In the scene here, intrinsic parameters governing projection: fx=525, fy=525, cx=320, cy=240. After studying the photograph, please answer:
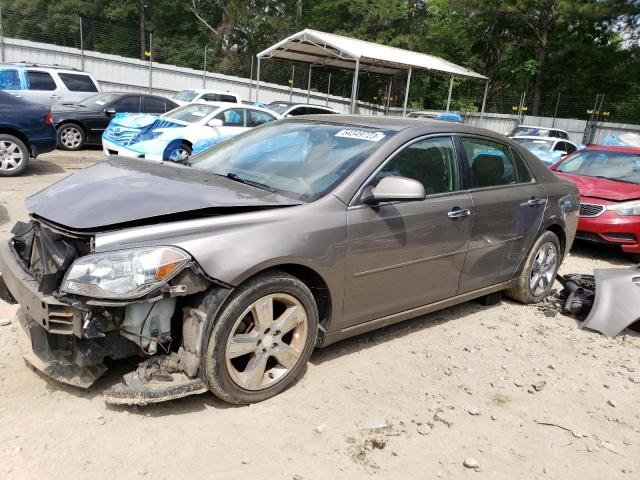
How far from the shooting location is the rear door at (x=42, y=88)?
13.3 m

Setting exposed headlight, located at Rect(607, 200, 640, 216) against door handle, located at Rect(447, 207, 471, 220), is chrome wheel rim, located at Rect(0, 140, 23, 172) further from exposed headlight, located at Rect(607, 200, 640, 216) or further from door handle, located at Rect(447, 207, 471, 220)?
exposed headlight, located at Rect(607, 200, 640, 216)

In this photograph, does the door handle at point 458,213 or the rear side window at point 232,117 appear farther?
the rear side window at point 232,117

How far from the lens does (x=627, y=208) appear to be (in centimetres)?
695

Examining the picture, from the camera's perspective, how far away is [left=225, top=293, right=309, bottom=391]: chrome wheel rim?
9.27 ft

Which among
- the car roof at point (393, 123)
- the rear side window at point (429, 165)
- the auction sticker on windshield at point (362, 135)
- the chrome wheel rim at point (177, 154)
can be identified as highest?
the car roof at point (393, 123)

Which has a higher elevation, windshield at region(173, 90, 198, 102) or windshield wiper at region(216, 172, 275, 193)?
windshield wiper at region(216, 172, 275, 193)

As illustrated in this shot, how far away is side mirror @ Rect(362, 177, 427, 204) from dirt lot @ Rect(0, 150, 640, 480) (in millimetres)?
1177

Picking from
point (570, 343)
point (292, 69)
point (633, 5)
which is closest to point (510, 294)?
point (570, 343)

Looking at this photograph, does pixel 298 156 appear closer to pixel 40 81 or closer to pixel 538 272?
pixel 538 272

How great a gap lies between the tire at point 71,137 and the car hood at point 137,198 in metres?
10.4

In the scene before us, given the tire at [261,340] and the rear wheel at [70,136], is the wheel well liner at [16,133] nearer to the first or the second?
the rear wheel at [70,136]

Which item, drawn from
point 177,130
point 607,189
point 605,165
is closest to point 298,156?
point 607,189

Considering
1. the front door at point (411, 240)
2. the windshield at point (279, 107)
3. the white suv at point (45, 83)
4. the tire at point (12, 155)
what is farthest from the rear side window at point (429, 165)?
the white suv at point (45, 83)

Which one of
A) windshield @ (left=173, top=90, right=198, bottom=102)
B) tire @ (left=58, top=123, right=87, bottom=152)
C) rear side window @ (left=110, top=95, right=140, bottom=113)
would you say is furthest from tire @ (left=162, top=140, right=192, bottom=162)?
windshield @ (left=173, top=90, right=198, bottom=102)
